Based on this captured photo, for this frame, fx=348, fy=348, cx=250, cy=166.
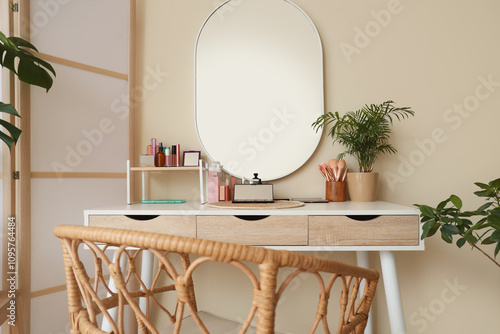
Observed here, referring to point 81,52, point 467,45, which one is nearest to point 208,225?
point 81,52

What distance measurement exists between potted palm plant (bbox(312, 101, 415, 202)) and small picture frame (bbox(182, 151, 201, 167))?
2.10 ft

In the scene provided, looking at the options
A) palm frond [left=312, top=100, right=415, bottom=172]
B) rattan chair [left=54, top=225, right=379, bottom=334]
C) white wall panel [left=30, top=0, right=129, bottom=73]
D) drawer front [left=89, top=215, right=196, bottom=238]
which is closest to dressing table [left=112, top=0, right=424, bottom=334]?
palm frond [left=312, top=100, right=415, bottom=172]

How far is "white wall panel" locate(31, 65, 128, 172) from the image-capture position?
1574 millimetres

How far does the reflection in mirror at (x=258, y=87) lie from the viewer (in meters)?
1.89

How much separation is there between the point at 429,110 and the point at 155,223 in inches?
59.2

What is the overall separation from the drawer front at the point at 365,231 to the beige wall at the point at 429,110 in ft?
1.59

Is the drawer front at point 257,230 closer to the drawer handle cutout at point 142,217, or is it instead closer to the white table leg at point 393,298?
the drawer handle cutout at point 142,217

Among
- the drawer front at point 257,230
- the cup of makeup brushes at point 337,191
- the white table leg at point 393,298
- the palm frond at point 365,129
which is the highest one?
the palm frond at point 365,129

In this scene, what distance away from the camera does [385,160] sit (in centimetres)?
186

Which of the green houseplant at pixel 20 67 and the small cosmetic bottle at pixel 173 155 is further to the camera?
the small cosmetic bottle at pixel 173 155

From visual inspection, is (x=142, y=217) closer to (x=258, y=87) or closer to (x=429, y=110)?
(x=258, y=87)

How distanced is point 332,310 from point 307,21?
61.9 inches

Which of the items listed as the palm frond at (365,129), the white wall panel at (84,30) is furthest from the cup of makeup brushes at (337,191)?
the white wall panel at (84,30)

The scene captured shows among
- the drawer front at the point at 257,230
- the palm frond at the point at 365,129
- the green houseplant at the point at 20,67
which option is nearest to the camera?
the green houseplant at the point at 20,67
